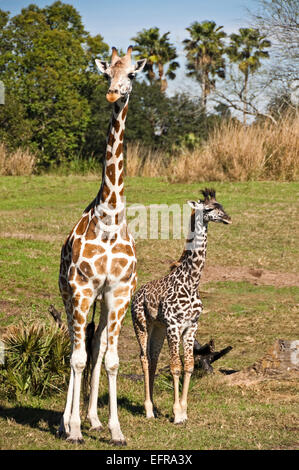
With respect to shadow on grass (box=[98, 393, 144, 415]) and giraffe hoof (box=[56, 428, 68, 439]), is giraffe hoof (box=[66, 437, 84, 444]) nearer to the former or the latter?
giraffe hoof (box=[56, 428, 68, 439])

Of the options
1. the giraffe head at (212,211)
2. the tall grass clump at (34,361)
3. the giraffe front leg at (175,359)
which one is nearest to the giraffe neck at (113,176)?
the giraffe head at (212,211)

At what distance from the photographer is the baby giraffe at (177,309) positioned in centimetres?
746

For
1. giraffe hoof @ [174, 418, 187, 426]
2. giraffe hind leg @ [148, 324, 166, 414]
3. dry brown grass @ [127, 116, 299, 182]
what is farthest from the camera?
dry brown grass @ [127, 116, 299, 182]

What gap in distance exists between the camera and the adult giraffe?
20.6ft

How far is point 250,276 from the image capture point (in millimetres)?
15156

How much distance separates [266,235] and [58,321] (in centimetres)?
975

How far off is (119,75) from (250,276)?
31.6 feet

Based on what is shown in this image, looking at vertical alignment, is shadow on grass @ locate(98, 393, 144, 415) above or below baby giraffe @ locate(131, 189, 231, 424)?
below

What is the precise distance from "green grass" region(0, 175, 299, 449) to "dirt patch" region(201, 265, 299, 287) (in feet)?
0.39

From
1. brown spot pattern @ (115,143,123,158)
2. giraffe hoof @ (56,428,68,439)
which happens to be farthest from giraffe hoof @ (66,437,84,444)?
brown spot pattern @ (115,143,123,158)

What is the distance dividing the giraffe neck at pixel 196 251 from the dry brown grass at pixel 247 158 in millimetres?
16827

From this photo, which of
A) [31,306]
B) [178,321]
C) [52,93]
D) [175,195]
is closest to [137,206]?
[175,195]

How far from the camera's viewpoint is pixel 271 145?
24.5 meters
